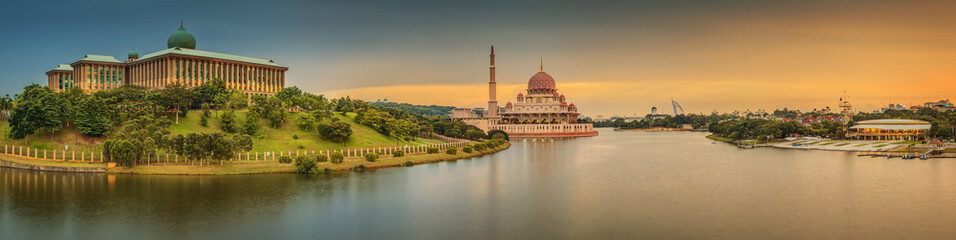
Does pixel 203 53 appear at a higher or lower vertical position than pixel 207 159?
higher

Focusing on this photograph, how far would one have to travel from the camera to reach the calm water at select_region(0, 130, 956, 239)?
24.9 meters

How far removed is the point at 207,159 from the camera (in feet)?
145

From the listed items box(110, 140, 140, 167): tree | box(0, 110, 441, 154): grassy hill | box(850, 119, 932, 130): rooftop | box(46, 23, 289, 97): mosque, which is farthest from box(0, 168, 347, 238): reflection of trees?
box(850, 119, 932, 130): rooftop

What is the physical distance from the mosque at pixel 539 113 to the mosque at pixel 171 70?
5294cm

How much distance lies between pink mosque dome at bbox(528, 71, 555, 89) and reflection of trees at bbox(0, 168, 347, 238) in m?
103

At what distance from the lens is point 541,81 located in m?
142

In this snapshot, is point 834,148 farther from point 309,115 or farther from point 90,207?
point 90,207

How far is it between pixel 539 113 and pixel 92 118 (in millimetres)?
101202

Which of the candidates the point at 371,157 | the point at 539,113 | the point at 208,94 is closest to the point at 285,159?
the point at 371,157

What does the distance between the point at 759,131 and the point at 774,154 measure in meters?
28.3

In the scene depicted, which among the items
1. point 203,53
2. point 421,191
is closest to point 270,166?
point 421,191

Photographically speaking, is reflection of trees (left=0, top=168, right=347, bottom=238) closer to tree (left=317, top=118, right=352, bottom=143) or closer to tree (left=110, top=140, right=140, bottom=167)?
tree (left=110, top=140, right=140, bottom=167)

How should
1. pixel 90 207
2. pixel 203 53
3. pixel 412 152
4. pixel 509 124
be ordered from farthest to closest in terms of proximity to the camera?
pixel 509 124, pixel 203 53, pixel 412 152, pixel 90 207

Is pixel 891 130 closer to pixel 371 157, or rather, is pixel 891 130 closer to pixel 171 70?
pixel 371 157
